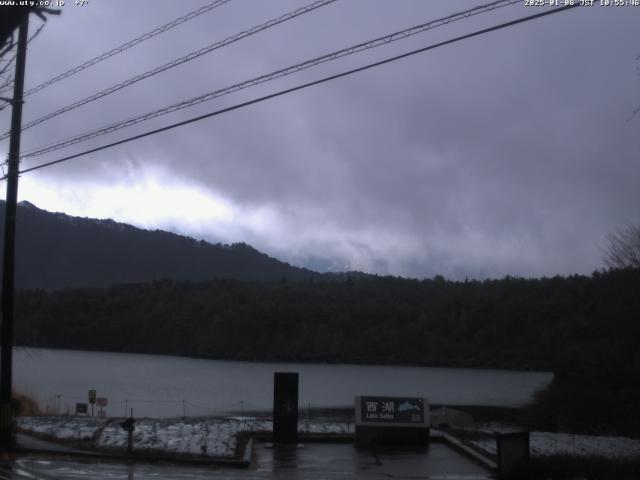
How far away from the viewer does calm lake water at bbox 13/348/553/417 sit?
54.3 meters

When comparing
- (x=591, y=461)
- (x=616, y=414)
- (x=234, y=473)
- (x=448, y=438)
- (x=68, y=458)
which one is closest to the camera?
(x=591, y=461)

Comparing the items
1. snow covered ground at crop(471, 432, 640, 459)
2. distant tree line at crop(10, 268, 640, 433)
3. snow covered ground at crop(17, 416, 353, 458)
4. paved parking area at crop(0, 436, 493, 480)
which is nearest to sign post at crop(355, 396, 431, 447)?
paved parking area at crop(0, 436, 493, 480)

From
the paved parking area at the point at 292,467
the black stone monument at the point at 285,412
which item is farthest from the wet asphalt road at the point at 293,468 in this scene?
the black stone monument at the point at 285,412

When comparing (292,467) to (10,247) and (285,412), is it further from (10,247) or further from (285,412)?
(10,247)

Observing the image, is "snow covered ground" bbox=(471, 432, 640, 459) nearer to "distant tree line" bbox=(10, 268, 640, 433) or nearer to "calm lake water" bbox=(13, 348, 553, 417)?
"calm lake water" bbox=(13, 348, 553, 417)

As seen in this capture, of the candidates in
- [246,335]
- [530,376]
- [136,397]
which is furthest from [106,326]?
[136,397]

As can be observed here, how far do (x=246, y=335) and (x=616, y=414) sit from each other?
347 feet

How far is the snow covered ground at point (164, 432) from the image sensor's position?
71.2 ft

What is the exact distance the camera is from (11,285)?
2231 cm

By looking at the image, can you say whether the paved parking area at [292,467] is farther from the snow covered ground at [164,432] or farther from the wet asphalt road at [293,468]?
the snow covered ground at [164,432]

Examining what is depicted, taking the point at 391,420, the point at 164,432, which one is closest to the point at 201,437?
the point at 164,432

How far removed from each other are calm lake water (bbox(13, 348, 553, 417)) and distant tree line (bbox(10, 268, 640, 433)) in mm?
9126

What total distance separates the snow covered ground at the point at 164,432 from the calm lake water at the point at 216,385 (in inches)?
607

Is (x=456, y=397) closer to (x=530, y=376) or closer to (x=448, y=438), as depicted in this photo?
(x=530, y=376)
